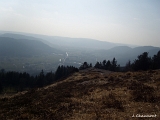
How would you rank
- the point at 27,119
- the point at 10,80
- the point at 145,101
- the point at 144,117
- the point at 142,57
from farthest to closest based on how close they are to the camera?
the point at 10,80 < the point at 142,57 < the point at 145,101 < the point at 27,119 < the point at 144,117

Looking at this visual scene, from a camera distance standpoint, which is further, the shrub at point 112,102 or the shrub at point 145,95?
the shrub at point 145,95

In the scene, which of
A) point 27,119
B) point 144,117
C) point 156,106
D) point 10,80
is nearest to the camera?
point 144,117

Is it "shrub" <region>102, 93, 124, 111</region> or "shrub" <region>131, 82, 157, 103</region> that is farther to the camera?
"shrub" <region>131, 82, 157, 103</region>

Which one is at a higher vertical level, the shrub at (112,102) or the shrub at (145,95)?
the shrub at (145,95)

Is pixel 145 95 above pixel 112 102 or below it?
above

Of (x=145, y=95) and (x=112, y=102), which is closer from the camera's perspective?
(x=112, y=102)

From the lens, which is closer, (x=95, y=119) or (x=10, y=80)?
(x=95, y=119)

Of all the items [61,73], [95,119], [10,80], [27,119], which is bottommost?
[10,80]

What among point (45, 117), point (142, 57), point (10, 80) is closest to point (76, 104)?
point (45, 117)

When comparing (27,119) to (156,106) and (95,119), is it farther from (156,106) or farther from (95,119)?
(156,106)

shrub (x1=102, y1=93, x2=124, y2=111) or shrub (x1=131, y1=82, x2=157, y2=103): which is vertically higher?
shrub (x1=131, y1=82, x2=157, y2=103)

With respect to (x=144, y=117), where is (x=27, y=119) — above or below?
below
